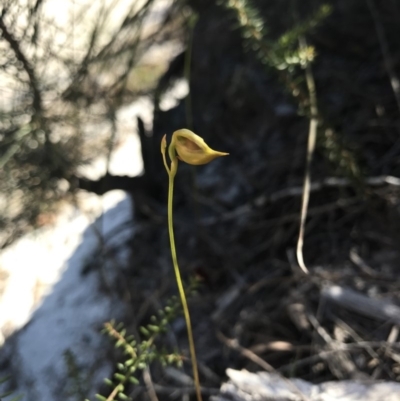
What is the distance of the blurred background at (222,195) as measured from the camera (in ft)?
4.05

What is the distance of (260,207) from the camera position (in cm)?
161

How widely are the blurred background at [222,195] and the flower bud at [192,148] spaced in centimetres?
54

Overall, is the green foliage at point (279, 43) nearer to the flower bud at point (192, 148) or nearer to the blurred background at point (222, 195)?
the blurred background at point (222, 195)

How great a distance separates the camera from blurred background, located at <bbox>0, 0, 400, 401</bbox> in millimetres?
→ 1233

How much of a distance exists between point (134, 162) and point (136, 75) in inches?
25.0

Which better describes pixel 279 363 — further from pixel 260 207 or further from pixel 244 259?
pixel 260 207

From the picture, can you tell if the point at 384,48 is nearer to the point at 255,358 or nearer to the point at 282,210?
the point at 282,210

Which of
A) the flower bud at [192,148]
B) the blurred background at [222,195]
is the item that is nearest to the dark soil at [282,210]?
the blurred background at [222,195]

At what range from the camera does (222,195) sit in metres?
1.77

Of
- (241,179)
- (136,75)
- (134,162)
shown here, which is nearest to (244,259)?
(241,179)

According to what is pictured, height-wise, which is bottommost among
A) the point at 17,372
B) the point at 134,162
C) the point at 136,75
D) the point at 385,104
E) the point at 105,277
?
the point at 17,372

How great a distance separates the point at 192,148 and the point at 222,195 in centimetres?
114

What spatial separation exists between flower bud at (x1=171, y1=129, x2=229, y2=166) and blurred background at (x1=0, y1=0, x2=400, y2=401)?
1.77 feet

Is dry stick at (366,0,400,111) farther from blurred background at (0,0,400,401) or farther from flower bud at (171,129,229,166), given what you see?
flower bud at (171,129,229,166)
